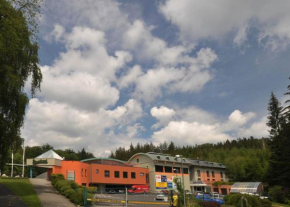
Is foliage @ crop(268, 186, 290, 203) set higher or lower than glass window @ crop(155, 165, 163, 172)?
lower

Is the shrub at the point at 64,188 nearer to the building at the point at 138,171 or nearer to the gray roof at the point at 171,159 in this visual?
the building at the point at 138,171

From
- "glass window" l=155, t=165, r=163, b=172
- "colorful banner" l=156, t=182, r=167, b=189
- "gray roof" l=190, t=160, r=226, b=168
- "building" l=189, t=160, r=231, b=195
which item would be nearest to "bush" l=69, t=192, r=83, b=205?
"colorful banner" l=156, t=182, r=167, b=189

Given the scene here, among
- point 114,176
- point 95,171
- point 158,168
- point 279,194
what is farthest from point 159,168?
point 279,194

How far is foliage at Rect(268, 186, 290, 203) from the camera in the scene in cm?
4350

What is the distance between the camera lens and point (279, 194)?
4409 centimetres

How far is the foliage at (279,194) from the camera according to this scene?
4350 centimetres

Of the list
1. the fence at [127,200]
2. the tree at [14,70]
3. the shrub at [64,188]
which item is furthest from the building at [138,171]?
the tree at [14,70]

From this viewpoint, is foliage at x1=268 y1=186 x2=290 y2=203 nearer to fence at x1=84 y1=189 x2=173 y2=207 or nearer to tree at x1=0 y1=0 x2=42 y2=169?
fence at x1=84 y1=189 x2=173 y2=207

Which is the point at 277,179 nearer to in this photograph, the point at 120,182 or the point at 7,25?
the point at 120,182

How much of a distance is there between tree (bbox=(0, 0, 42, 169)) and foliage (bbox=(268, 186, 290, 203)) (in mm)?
40822

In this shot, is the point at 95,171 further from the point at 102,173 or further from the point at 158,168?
the point at 158,168

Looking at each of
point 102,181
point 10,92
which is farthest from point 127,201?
point 102,181

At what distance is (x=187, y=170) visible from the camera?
70.4 m

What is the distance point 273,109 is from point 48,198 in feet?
162
